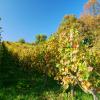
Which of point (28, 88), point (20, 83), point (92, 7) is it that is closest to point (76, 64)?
point (28, 88)

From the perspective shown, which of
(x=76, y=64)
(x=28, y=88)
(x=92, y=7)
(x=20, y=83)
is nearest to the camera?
(x=76, y=64)

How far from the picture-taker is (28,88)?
1563cm

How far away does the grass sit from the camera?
1293 centimetres

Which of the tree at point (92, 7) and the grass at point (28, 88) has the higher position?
the tree at point (92, 7)

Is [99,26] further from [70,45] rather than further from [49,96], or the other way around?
[70,45]

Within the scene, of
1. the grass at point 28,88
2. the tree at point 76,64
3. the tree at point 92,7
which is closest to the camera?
the tree at point 76,64

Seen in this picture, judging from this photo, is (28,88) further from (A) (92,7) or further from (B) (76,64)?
(A) (92,7)

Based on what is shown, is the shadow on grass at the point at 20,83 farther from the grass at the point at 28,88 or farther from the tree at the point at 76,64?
the tree at the point at 76,64

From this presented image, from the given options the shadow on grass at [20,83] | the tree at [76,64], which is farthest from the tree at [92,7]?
the tree at [76,64]

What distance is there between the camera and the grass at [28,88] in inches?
509

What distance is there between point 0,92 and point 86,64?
6.90m

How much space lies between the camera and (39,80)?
18078 millimetres

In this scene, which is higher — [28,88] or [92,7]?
[92,7]

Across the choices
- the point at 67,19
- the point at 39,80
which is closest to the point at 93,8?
the point at 67,19
